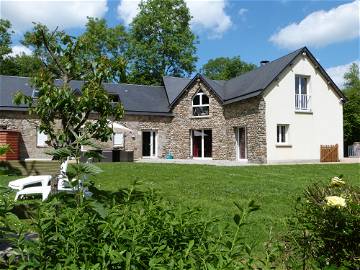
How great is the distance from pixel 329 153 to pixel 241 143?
5740 mm

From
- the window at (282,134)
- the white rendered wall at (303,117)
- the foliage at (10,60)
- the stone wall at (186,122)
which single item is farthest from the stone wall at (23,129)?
the foliage at (10,60)

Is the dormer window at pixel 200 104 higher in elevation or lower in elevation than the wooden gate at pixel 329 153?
higher

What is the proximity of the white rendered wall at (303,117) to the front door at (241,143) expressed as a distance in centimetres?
276

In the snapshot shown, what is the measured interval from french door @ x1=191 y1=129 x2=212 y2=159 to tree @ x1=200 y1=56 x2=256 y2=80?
34.8 metres

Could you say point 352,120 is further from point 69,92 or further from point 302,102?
point 69,92

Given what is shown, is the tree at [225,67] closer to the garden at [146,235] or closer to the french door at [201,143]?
the french door at [201,143]

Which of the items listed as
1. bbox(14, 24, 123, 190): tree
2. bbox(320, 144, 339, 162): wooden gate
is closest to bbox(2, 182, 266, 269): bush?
bbox(14, 24, 123, 190): tree

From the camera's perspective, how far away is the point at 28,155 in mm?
26250

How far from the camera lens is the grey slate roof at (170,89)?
2532 centimetres

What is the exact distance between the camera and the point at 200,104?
96.8 ft

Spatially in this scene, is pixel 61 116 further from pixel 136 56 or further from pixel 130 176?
pixel 136 56

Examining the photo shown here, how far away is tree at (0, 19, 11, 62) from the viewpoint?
48562 mm

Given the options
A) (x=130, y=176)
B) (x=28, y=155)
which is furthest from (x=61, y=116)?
(x=28, y=155)

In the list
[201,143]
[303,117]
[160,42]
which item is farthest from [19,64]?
[303,117]
